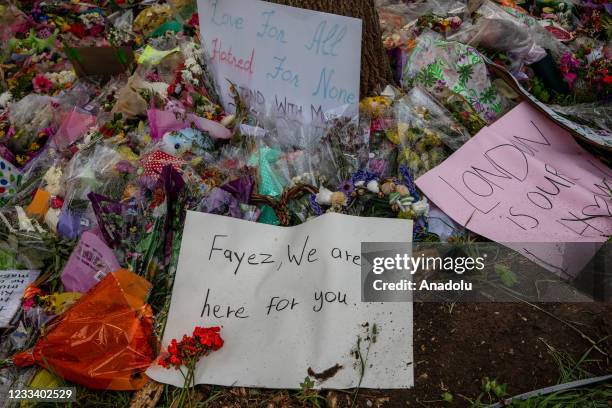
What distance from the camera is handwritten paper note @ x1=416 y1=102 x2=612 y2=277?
161 centimetres

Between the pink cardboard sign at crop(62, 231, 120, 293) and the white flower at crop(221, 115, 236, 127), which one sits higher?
the white flower at crop(221, 115, 236, 127)

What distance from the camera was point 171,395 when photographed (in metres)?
1.45

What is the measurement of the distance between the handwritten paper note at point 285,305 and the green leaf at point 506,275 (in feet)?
0.98

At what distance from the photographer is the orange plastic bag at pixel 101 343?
1.45 meters

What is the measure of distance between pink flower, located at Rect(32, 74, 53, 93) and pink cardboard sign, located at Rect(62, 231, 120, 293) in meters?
1.43

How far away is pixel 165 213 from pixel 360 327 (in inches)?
31.2

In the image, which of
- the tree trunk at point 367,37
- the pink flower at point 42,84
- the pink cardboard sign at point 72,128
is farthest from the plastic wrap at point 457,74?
the pink flower at point 42,84

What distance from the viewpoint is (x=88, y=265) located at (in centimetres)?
169

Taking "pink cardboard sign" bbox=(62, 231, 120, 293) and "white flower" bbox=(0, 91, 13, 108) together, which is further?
"white flower" bbox=(0, 91, 13, 108)

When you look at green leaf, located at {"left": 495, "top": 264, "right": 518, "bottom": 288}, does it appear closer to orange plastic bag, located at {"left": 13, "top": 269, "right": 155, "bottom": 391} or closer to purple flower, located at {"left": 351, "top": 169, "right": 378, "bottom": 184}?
purple flower, located at {"left": 351, "top": 169, "right": 378, "bottom": 184}


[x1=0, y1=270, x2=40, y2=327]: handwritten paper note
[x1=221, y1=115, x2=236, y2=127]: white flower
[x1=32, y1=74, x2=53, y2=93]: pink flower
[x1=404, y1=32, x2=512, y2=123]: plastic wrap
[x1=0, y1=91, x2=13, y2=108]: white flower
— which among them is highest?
[x1=404, y1=32, x2=512, y2=123]: plastic wrap

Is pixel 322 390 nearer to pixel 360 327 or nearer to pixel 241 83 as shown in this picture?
pixel 360 327

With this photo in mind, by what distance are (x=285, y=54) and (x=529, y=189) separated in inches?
41.3

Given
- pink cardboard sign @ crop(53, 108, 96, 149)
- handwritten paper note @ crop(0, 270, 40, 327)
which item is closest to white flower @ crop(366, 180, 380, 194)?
handwritten paper note @ crop(0, 270, 40, 327)
